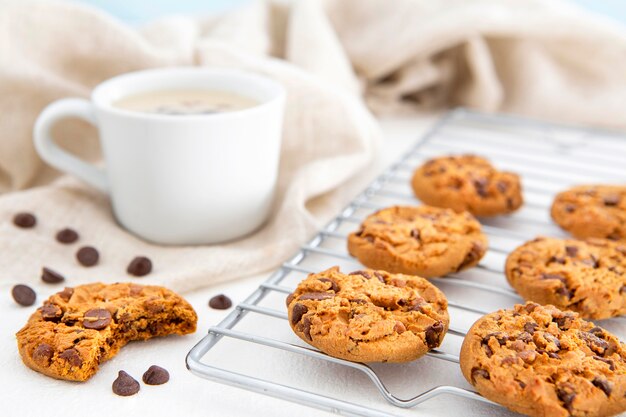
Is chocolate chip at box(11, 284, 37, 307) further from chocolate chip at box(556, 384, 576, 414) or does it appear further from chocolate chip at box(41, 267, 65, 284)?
chocolate chip at box(556, 384, 576, 414)

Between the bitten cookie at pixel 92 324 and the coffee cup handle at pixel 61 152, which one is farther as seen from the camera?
the coffee cup handle at pixel 61 152

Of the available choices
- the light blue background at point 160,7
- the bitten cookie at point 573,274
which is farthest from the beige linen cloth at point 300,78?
the light blue background at point 160,7

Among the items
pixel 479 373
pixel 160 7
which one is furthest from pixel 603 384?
pixel 160 7

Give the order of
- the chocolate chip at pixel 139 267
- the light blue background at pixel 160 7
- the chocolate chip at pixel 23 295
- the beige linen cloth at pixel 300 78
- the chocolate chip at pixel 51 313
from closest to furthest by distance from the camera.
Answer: the chocolate chip at pixel 51 313, the chocolate chip at pixel 23 295, the chocolate chip at pixel 139 267, the beige linen cloth at pixel 300 78, the light blue background at pixel 160 7

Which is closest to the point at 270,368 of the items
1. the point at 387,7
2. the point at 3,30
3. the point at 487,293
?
the point at 487,293

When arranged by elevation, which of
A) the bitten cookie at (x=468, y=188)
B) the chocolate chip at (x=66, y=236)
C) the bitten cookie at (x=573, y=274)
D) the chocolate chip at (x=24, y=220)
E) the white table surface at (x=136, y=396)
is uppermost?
the bitten cookie at (x=573, y=274)

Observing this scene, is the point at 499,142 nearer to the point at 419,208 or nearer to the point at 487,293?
the point at 419,208

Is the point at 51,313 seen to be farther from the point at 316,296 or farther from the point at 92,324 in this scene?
the point at 316,296

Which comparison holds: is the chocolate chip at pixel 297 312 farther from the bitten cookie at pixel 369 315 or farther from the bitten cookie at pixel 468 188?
the bitten cookie at pixel 468 188
